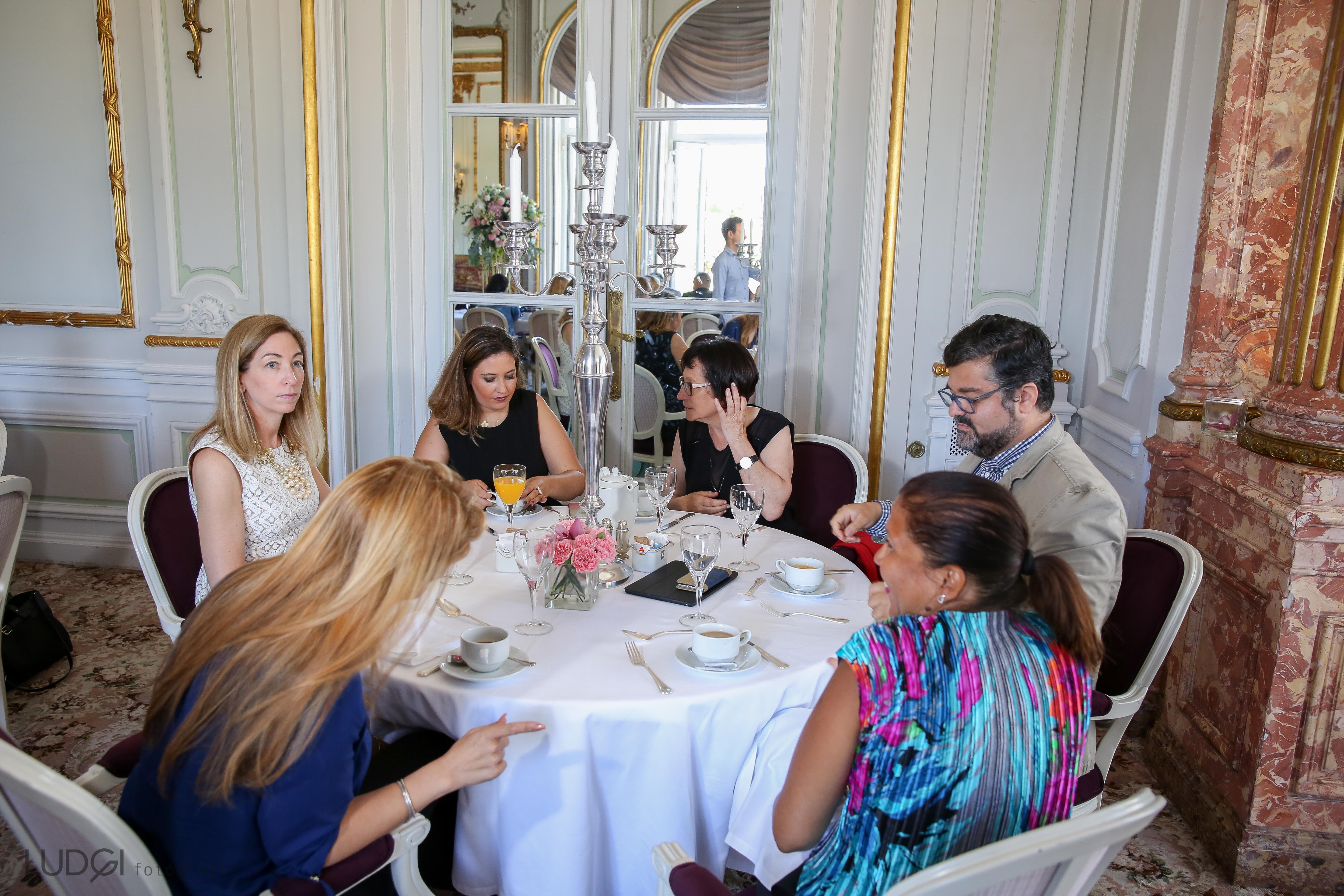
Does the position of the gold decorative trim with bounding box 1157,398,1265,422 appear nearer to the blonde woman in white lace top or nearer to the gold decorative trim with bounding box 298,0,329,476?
the blonde woman in white lace top

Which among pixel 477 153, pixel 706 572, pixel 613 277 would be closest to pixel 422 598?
pixel 706 572

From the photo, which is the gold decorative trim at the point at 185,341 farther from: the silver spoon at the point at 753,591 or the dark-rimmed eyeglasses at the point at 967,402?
the dark-rimmed eyeglasses at the point at 967,402

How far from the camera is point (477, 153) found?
3541mm

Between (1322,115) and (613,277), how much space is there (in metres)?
2.15

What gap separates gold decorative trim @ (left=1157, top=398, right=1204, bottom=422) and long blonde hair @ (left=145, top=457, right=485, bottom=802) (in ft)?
6.71

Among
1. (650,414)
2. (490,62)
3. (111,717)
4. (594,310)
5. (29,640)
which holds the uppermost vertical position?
(490,62)

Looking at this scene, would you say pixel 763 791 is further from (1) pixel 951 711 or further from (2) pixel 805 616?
(1) pixel 951 711

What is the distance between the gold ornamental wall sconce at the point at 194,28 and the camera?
11.2 ft

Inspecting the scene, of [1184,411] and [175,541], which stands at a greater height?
[1184,411]

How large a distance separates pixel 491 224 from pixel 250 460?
5.85ft

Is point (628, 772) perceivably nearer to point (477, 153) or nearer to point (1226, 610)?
point (1226, 610)

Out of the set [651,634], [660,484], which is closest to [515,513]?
[660,484]

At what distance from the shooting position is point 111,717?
2.72 m

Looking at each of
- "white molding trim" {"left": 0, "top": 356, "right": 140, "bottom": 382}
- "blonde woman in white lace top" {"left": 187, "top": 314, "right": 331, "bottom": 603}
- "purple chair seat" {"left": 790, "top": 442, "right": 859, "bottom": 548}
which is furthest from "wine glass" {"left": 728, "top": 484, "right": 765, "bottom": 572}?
"white molding trim" {"left": 0, "top": 356, "right": 140, "bottom": 382}
